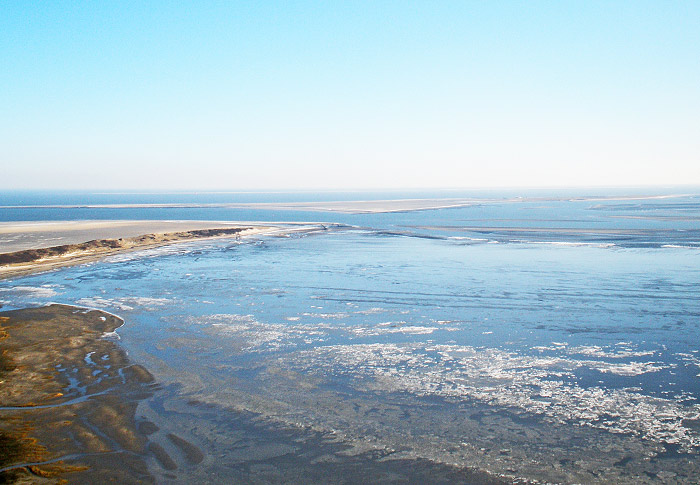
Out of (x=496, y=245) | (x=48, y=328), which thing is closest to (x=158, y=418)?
(x=48, y=328)

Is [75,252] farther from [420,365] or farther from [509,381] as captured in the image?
[509,381]

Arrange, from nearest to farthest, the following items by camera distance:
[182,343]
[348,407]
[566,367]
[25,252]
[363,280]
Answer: [348,407]
[566,367]
[182,343]
[363,280]
[25,252]

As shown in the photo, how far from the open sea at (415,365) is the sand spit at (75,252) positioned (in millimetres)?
2731

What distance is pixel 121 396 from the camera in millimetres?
8484

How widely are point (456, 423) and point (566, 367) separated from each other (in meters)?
3.49

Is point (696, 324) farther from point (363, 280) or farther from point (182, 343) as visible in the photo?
point (182, 343)

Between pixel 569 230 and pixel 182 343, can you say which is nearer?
pixel 182 343

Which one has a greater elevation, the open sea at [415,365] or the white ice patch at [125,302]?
the white ice patch at [125,302]

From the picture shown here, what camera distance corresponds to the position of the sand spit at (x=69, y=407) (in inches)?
242

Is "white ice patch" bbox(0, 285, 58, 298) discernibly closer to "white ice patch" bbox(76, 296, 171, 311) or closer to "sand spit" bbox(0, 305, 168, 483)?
"white ice patch" bbox(76, 296, 171, 311)

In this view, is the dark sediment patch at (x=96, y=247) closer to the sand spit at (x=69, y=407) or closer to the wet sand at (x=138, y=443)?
the sand spit at (x=69, y=407)

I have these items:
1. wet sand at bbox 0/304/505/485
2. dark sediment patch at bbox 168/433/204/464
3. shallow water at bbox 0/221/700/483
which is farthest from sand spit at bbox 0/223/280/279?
dark sediment patch at bbox 168/433/204/464

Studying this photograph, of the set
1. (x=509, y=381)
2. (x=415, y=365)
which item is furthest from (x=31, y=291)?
(x=509, y=381)

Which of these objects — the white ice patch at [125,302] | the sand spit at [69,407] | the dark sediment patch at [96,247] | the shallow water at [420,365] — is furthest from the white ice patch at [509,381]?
the dark sediment patch at [96,247]
